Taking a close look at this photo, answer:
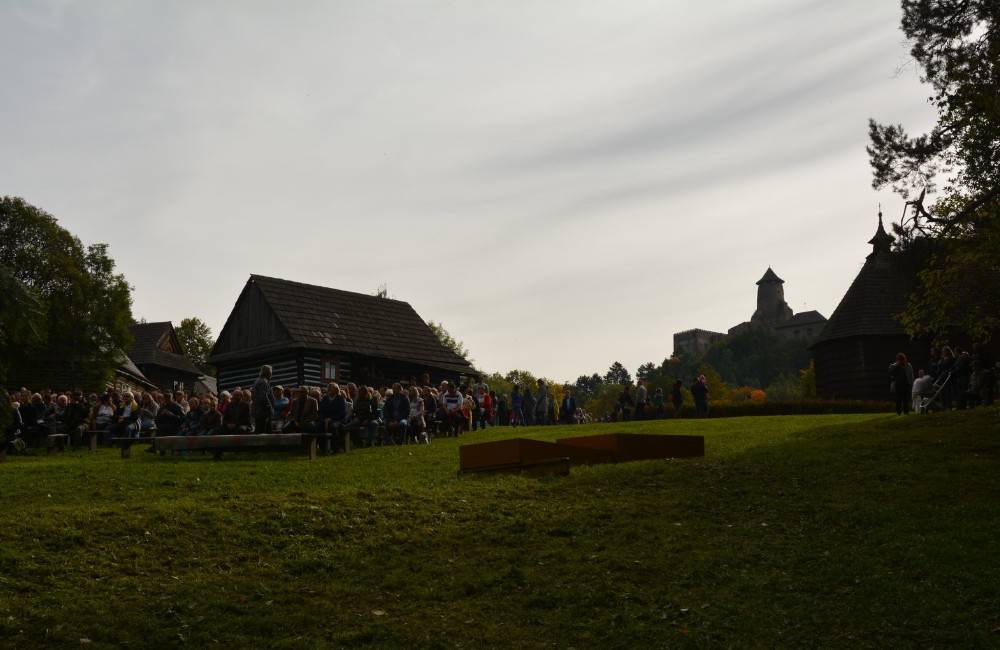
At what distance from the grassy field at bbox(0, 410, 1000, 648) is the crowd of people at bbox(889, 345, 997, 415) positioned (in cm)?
787

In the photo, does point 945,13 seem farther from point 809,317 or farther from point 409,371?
point 809,317

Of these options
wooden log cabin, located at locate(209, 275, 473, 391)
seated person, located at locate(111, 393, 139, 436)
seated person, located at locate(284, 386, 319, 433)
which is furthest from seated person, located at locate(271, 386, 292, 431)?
wooden log cabin, located at locate(209, 275, 473, 391)

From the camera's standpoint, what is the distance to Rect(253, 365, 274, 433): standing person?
2383 cm

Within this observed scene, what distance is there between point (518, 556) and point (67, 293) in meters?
43.1

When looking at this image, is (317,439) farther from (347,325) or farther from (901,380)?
(347,325)

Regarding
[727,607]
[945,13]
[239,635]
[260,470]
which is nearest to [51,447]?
[260,470]

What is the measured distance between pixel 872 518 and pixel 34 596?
35.3 ft

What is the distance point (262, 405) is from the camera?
24.0 meters

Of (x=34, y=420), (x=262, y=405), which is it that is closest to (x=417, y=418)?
(x=262, y=405)

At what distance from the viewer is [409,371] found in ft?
163

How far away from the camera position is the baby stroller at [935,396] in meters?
27.1

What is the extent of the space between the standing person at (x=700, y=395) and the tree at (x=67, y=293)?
97.3 feet

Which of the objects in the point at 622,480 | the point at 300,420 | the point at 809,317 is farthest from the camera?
the point at 809,317

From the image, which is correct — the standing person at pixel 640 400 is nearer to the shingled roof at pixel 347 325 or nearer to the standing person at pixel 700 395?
the standing person at pixel 700 395
